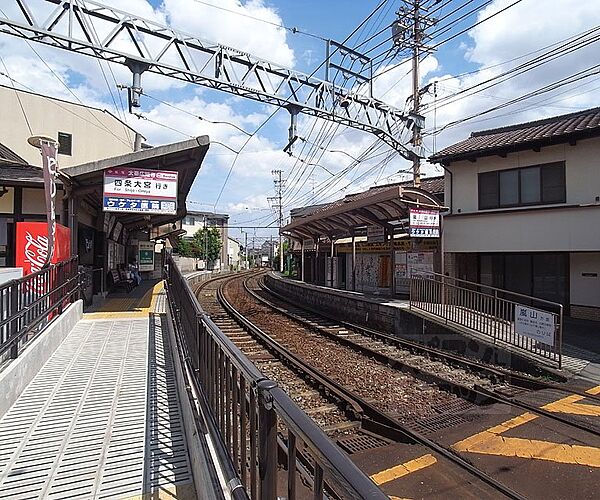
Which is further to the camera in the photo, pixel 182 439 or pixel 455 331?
pixel 455 331

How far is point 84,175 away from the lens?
1038 cm

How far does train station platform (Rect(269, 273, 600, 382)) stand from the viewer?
27.8 feet

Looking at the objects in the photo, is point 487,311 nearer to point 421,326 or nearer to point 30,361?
point 421,326

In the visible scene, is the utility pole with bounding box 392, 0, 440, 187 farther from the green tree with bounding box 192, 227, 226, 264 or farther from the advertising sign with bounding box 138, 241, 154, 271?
the green tree with bounding box 192, 227, 226, 264

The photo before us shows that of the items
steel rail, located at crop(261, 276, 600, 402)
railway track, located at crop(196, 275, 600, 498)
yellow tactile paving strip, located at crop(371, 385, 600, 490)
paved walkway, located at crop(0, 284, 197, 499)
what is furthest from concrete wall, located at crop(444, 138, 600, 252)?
paved walkway, located at crop(0, 284, 197, 499)

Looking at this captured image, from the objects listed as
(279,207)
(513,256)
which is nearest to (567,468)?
(513,256)

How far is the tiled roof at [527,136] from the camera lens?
1172 cm

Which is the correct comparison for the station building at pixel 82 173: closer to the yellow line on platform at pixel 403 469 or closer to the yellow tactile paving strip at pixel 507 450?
the yellow line on platform at pixel 403 469

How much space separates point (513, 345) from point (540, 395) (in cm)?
226

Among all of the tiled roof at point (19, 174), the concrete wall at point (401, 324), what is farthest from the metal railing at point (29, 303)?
the concrete wall at point (401, 324)

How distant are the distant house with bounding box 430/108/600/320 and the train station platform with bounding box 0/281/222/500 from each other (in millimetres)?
10700

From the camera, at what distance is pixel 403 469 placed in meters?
4.58

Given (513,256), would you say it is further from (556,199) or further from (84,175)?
(84,175)

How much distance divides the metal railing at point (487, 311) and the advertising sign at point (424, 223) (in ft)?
4.55
